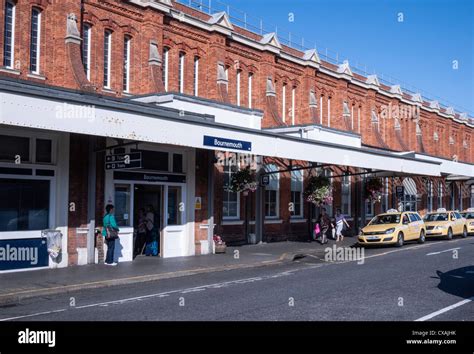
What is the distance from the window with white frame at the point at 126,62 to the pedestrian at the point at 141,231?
5.26m

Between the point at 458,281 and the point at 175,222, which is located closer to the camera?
the point at 458,281

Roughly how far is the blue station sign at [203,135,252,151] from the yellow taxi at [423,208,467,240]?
13.9m

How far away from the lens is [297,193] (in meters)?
29.9

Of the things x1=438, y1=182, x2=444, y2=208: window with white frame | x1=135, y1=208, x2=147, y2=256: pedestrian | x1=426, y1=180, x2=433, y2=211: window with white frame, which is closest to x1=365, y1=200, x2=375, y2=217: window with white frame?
x1=426, y1=180, x2=433, y2=211: window with white frame

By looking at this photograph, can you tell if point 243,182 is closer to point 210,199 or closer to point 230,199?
point 230,199

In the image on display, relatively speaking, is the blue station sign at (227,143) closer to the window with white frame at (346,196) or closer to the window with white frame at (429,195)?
the window with white frame at (346,196)

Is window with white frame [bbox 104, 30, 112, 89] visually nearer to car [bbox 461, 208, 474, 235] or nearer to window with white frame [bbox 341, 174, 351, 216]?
window with white frame [bbox 341, 174, 351, 216]

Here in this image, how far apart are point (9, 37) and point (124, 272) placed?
837cm

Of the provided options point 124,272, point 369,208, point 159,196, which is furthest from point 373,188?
point 124,272

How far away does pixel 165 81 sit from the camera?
23.8m

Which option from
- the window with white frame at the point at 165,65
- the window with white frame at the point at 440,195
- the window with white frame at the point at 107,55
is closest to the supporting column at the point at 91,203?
the window with white frame at the point at 107,55

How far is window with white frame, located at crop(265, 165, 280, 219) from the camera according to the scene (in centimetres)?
2755
